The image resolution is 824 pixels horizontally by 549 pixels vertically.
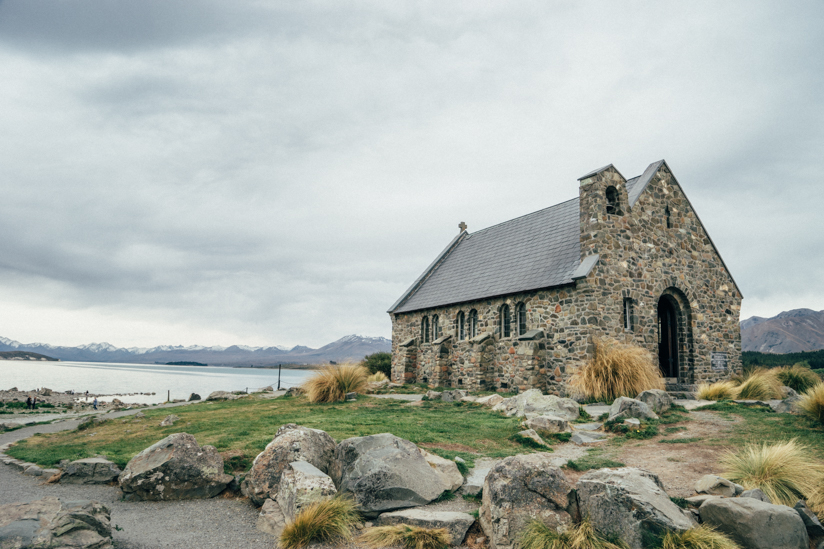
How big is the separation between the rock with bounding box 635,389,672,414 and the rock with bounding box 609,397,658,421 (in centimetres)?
68

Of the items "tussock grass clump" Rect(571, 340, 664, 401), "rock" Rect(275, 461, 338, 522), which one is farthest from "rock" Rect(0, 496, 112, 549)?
"tussock grass clump" Rect(571, 340, 664, 401)

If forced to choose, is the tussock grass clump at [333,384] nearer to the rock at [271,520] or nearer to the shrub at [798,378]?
the rock at [271,520]

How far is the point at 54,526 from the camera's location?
511 centimetres

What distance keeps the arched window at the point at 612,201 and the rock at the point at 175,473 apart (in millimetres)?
17884

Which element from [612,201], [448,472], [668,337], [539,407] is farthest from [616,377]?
[448,472]

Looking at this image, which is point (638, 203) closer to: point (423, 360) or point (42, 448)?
point (423, 360)

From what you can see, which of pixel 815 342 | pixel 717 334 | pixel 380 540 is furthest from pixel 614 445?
pixel 815 342

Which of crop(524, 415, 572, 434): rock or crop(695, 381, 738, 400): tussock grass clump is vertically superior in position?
crop(695, 381, 738, 400): tussock grass clump

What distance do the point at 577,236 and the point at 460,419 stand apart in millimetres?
12231

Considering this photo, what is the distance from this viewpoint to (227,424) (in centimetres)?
1337

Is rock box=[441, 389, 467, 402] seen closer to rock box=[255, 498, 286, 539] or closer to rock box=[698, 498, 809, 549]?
rock box=[255, 498, 286, 539]

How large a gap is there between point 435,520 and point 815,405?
9893mm

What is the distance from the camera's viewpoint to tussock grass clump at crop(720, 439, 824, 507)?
6637 millimetres

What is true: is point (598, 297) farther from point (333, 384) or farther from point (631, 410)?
point (333, 384)
